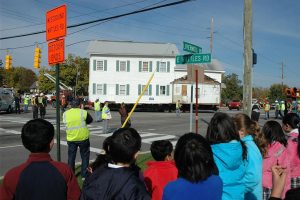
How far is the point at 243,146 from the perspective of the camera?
3.81 meters

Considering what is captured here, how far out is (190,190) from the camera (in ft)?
9.39

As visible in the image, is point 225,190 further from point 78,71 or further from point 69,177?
point 78,71

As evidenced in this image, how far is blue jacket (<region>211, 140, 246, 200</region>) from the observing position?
363 cm

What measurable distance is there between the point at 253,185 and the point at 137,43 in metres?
46.9

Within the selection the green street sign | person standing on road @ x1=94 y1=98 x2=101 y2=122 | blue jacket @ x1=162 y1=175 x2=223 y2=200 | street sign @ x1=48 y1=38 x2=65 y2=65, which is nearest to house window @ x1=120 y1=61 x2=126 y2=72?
person standing on road @ x1=94 y1=98 x2=101 y2=122

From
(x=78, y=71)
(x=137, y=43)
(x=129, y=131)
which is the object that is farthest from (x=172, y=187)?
(x=78, y=71)

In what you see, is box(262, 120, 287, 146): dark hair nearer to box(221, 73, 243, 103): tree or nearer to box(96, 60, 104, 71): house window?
box(96, 60, 104, 71): house window

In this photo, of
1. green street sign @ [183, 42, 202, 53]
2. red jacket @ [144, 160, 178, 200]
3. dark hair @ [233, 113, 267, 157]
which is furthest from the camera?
green street sign @ [183, 42, 202, 53]

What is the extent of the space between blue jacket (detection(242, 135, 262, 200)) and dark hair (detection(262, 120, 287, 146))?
2.84 feet

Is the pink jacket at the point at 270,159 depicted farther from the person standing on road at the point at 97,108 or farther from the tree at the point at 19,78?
the tree at the point at 19,78

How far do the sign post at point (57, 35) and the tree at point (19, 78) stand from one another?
88.5 metres

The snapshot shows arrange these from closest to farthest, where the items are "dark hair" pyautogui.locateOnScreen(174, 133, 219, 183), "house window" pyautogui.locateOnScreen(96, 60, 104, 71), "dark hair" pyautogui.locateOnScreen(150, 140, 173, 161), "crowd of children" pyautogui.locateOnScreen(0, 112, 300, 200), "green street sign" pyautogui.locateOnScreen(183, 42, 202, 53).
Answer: "crowd of children" pyautogui.locateOnScreen(0, 112, 300, 200)
"dark hair" pyautogui.locateOnScreen(174, 133, 219, 183)
"dark hair" pyautogui.locateOnScreen(150, 140, 173, 161)
"green street sign" pyautogui.locateOnScreen(183, 42, 202, 53)
"house window" pyautogui.locateOnScreen(96, 60, 104, 71)

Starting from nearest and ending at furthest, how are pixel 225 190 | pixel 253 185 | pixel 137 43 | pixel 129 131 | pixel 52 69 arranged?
pixel 129 131, pixel 225 190, pixel 253 185, pixel 137 43, pixel 52 69

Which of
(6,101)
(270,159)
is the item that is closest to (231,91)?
(6,101)
